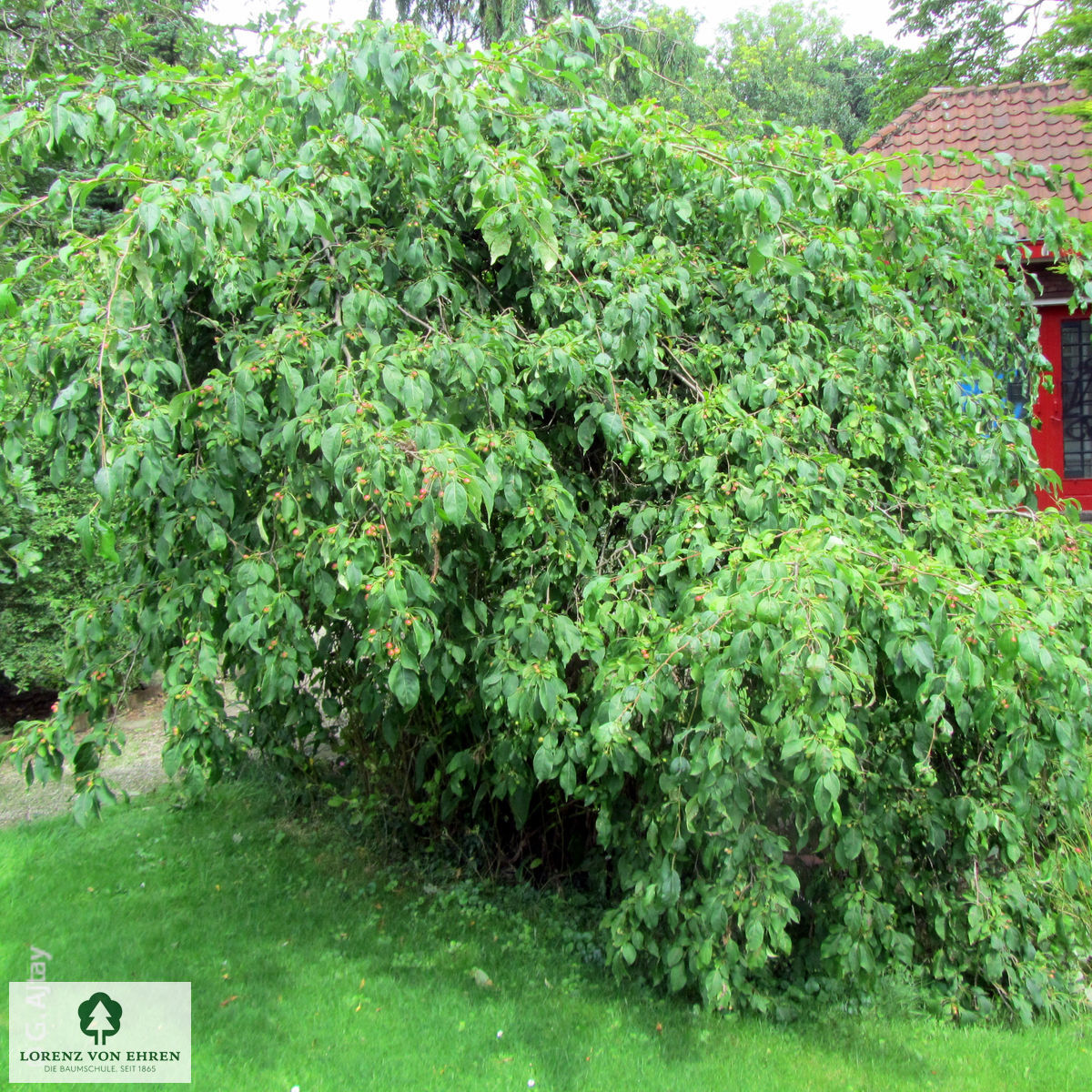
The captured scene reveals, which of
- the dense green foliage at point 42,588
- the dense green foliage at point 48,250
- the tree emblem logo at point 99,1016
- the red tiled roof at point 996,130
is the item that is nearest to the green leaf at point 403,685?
the tree emblem logo at point 99,1016

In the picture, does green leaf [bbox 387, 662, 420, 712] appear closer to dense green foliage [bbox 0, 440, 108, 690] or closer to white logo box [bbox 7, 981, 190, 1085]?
white logo box [bbox 7, 981, 190, 1085]

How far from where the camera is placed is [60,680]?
263 inches

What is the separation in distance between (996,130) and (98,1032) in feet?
31.1

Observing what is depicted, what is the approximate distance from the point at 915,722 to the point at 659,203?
6.66ft

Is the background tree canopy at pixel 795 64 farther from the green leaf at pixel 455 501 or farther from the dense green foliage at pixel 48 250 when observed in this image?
the green leaf at pixel 455 501

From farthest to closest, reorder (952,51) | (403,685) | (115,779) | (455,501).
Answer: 1. (952,51)
2. (115,779)
3. (403,685)
4. (455,501)

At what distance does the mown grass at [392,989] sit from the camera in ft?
10.2

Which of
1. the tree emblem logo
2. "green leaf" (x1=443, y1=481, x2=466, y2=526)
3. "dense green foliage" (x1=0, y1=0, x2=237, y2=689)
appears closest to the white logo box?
the tree emblem logo

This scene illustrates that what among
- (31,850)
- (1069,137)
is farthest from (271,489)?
(1069,137)

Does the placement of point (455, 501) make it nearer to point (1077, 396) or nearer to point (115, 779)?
point (115, 779)

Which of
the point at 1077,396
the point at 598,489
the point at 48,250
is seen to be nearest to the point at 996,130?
the point at 1077,396

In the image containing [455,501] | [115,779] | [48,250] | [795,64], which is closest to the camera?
[455,501]

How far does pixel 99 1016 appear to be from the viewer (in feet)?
11.1

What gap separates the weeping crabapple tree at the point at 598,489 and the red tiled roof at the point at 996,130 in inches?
206
